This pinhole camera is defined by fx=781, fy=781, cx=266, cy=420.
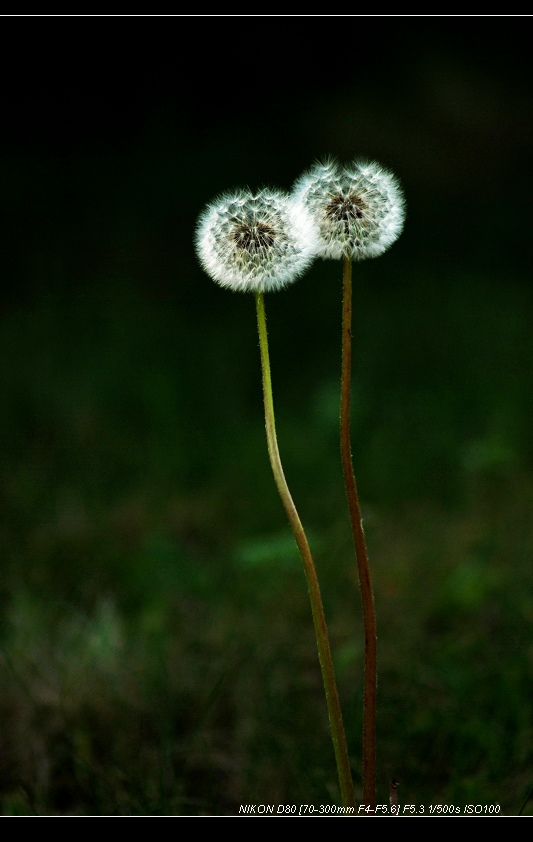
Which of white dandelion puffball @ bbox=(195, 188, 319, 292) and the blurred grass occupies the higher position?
white dandelion puffball @ bbox=(195, 188, 319, 292)

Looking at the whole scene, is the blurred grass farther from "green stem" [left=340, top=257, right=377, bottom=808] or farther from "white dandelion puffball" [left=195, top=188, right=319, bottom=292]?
"white dandelion puffball" [left=195, top=188, right=319, bottom=292]

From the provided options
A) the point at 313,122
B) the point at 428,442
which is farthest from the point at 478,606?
the point at 313,122

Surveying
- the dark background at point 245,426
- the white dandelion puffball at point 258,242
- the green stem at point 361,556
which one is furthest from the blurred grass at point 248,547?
the white dandelion puffball at point 258,242

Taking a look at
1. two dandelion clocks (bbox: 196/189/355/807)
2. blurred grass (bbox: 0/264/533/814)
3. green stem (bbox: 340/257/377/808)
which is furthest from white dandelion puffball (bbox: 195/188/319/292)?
blurred grass (bbox: 0/264/533/814)

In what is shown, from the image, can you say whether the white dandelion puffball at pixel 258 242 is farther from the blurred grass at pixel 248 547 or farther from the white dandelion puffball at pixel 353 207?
the blurred grass at pixel 248 547

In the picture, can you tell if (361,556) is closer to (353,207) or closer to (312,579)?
(312,579)

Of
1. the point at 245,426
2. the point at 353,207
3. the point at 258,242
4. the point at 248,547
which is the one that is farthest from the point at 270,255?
the point at 245,426
